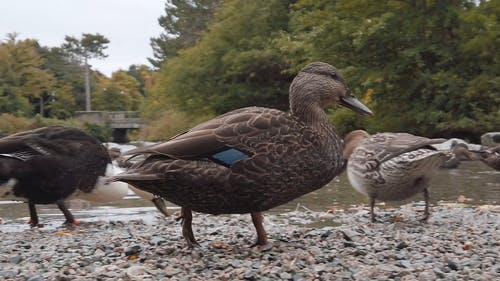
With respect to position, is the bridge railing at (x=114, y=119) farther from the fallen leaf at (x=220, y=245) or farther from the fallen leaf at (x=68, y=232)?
the fallen leaf at (x=220, y=245)

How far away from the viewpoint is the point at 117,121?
179 ft

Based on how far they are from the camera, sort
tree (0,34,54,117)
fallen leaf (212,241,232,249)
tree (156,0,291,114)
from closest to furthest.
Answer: fallen leaf (212,241,232,249) → tree (156,0,291,114) → tree (0,34,54,117)

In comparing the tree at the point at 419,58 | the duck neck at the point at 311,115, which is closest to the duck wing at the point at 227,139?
the duck neck at the point at 311,115

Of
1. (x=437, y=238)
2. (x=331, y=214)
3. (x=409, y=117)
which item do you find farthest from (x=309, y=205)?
(x=409, y=117)

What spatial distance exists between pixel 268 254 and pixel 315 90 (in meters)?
1.05

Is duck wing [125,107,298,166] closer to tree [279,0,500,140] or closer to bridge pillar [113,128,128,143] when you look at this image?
tree [279,0,500,140]

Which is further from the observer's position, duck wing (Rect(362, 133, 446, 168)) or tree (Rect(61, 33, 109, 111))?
tree (Rect(61, 33, 109, 111))

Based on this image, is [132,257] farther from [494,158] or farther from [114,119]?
[114,119]

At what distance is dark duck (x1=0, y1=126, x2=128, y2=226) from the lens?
18.3 ft

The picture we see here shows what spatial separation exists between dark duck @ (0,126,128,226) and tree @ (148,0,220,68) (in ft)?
176

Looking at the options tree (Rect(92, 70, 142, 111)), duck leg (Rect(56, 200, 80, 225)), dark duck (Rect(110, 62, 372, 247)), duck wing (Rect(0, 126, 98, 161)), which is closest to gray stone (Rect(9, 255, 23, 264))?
dark duck (Rect(110, 62, 372, 247))

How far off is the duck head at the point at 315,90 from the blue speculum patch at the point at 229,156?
0.52 metres

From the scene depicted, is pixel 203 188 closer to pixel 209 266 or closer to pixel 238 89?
pixel 209 266

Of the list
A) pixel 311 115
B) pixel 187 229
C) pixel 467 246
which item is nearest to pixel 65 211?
pixel 187 229
